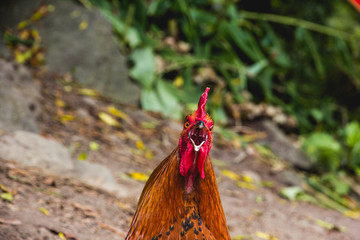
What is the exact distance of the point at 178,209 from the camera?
1.34 m

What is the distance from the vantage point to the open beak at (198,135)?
1240 mm

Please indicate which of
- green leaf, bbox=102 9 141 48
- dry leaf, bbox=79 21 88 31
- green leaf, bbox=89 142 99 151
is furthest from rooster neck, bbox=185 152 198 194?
dry leaf, bbox=79 21 88 31

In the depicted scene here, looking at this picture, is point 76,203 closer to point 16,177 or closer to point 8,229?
point 16,177

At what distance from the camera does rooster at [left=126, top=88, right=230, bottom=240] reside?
4.19 feet

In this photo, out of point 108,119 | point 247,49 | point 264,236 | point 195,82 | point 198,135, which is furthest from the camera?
point 247,49

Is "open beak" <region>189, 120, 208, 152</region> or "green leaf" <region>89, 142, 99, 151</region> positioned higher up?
"green leaf" <region>89, 142, 99, 151</region>

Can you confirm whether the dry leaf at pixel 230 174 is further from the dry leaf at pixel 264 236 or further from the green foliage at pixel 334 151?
the green foliage at pixel 334 151

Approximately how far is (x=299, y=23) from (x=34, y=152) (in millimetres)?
4939

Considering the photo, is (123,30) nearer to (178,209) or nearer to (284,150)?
(284,150)

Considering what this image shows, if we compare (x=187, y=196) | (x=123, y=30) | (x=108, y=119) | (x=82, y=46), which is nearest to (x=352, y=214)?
(x=108, y=119)

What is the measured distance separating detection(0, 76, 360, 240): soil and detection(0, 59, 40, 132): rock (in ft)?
0.60

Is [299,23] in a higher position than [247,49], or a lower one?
higher

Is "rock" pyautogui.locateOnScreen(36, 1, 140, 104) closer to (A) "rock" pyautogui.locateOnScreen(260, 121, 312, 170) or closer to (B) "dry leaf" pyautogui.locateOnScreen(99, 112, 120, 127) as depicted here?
(B) "dry leaf" pyautogui.locateOnScreen(99, 112, 120, 127)

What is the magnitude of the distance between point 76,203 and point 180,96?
2.81m
